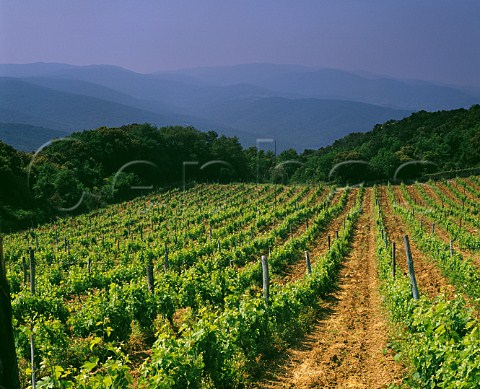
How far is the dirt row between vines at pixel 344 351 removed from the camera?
25.2ft

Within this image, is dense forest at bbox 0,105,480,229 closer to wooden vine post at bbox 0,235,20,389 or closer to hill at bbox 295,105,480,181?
hill at bbox 295,105,480,181

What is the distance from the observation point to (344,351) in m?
9.02

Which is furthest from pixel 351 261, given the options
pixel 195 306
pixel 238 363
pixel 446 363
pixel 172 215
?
pixel 172 215

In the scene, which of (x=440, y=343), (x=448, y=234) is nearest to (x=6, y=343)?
(x=440, y=343)

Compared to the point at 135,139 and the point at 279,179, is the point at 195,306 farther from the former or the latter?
the point at 279,179

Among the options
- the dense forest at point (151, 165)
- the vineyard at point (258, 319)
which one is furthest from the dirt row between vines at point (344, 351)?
the dense forest at point (151, 165)

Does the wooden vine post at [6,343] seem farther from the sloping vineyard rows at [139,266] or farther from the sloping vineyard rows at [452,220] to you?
the sloping vineyard rows at [452,220]

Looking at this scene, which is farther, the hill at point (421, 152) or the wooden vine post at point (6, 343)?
the hill at point (421, 152)

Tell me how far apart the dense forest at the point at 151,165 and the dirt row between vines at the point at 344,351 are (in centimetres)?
3446

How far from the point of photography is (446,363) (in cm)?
559

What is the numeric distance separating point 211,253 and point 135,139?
42.8 m

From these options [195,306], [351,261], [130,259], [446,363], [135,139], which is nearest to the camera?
[446,363]

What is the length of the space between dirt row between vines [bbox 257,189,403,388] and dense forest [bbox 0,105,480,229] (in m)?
34.5

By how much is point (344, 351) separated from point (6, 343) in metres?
7.74
